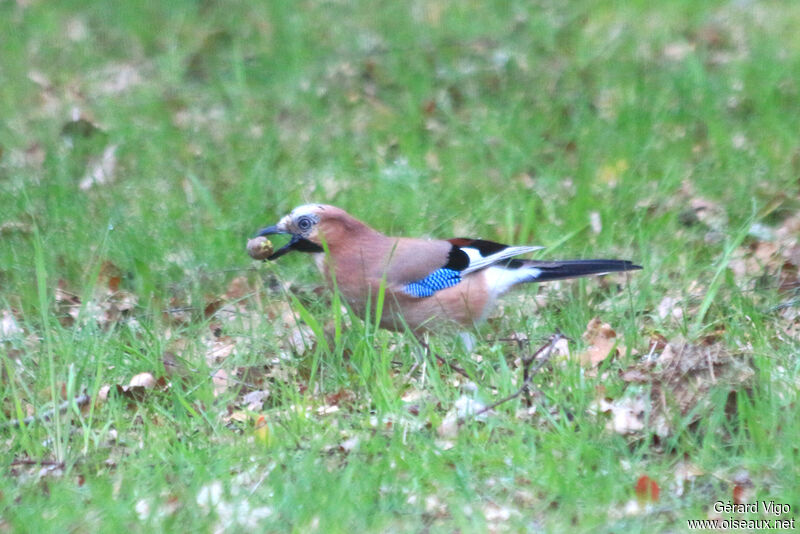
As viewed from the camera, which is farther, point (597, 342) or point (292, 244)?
point (292, 244)

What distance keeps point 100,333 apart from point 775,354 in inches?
111

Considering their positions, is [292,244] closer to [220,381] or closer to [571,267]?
[220,381]

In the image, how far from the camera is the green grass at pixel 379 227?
3.73 metres

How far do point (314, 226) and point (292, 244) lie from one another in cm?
14

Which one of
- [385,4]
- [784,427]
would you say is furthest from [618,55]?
[784,427]

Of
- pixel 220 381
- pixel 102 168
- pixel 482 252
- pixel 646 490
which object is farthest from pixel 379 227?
pixel 646 490

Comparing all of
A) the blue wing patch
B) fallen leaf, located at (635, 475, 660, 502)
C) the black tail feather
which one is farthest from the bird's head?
fallen leaf, located at (635, 475, 660, 502)

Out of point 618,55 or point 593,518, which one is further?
point 618,55

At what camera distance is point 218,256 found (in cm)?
615

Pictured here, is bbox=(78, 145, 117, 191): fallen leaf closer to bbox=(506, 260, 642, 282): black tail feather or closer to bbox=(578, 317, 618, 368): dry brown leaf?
bbox=(506, 260, 642, 282): black tail feather

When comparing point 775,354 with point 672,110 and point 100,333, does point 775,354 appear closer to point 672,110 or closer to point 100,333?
point 100,333

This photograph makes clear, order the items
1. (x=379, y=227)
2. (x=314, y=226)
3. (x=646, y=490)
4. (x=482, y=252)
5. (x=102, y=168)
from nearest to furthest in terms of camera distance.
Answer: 1. (x=646, y=490)
2. (x=314, y=226)
3. (x=482, y=252)
4. (x=379, y=227)
5. (x=102, y=168)

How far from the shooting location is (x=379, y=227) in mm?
6496

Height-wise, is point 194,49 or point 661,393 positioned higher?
point 194,49
